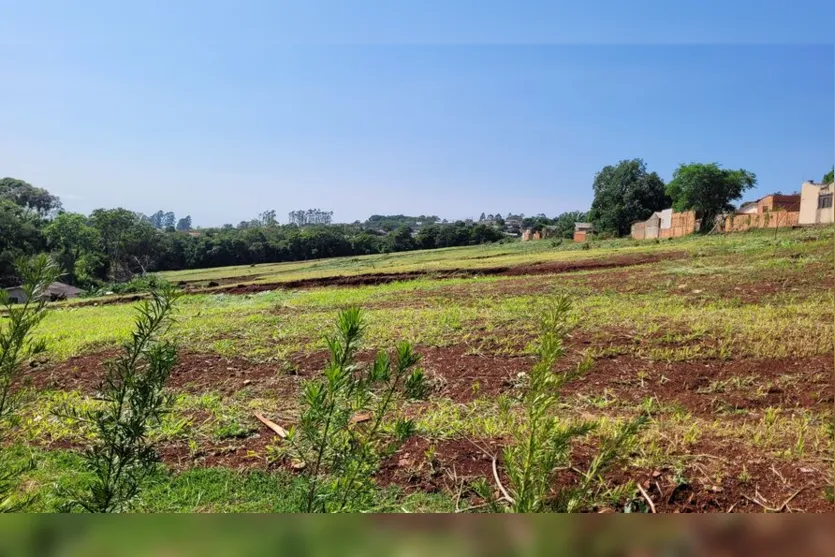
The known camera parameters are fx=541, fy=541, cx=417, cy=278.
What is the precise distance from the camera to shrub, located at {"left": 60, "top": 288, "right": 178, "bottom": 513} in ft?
4.41

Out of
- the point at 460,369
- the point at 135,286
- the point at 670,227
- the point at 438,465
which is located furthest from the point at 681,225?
the point at 135,286

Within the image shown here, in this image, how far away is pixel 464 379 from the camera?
3162 millimetres

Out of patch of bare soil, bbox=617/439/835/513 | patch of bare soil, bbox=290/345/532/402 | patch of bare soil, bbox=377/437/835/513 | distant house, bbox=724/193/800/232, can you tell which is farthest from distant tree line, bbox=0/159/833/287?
patch of bare soil, bbox=617/439/835/513

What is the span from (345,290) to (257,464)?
4.70 ft

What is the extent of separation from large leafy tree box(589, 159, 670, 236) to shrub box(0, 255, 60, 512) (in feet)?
6.18

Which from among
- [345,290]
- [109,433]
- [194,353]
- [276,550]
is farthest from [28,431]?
[276,550]

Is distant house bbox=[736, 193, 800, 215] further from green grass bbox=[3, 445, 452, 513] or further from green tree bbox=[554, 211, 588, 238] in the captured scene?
green grass bbox=[3, 445, 452, 513]

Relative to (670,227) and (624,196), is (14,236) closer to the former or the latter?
(624,196)

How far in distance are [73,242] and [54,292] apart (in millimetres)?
245

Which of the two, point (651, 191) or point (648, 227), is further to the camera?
point (648, 227)

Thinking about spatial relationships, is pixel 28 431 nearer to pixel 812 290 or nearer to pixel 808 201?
pixel 808 201

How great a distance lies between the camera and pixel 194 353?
2.96m

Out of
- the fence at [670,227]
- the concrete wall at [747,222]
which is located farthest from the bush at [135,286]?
the concrete wall at [747,222]

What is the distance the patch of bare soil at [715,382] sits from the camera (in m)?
2.92
